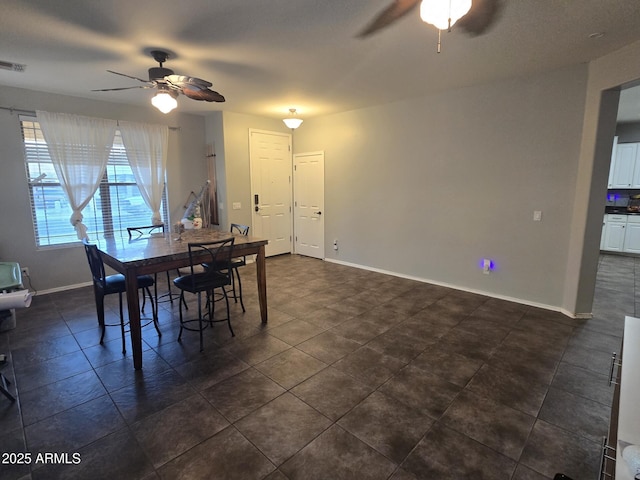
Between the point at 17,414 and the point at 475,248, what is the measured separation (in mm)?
4768

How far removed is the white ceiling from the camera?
90.4 inches

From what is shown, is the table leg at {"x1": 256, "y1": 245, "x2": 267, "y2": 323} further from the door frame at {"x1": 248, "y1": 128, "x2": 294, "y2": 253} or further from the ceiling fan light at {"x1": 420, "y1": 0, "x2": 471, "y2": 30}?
the door frame at {"x1": 248, "y1": 128, "x2": 294, "y2": 253}

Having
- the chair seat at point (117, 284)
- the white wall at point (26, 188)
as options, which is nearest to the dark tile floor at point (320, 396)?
the chair seat at point (117, 284)

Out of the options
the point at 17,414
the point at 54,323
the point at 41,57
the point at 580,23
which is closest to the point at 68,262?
the point at 54,323

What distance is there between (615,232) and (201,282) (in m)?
8.08

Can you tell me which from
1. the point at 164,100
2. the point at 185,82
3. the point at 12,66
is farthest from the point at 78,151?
the point at 185,82

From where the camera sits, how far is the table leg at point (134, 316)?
2580 mm

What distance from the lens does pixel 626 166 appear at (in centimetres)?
667

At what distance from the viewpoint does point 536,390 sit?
2.37 metres

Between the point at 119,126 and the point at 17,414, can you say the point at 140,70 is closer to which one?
the point at 119,126

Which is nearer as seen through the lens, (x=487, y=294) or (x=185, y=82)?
(x=185, y=82)

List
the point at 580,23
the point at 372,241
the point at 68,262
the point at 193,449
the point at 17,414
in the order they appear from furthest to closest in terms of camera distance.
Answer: the point at 372,241 → the point at 68,262 → the point at 580,23 → the point at 17,414 → the point at 193,449

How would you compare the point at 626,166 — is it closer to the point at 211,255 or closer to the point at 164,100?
the point at 211,255

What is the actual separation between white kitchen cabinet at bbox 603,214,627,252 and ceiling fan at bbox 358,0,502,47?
6.31 meters
